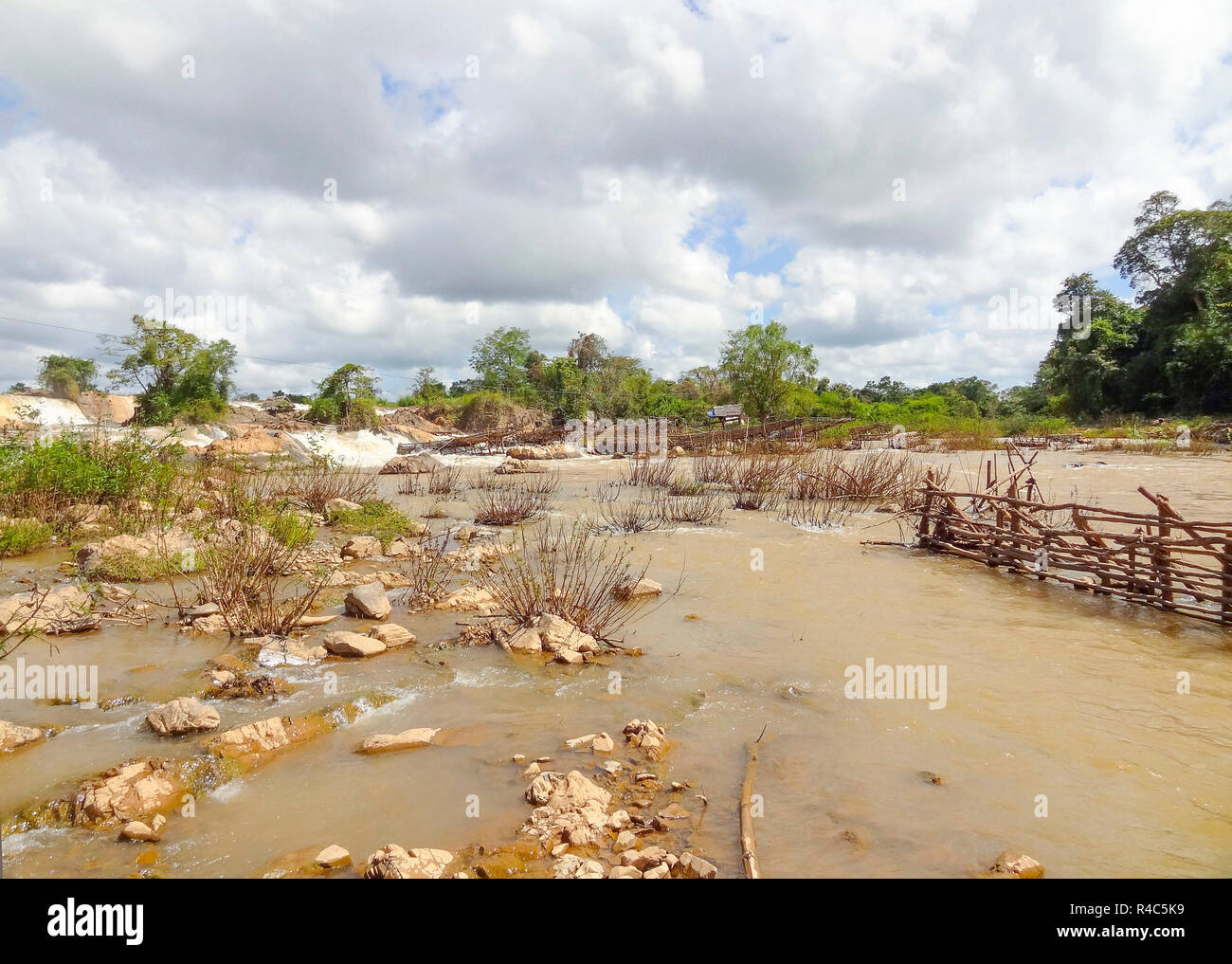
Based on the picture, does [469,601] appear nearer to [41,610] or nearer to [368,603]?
[368,603]

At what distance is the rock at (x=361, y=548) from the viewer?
8992mm

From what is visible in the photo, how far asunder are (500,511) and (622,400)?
2994 centimetres

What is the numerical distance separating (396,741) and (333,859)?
1131mm

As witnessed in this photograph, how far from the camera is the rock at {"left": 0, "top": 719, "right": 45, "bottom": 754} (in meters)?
3.71

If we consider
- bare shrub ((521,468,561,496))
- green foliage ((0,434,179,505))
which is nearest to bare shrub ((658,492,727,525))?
bare shrub ((521,468,561,496))

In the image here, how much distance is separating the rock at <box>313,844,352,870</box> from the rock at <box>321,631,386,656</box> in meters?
2.59

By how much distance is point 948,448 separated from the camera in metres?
29.0

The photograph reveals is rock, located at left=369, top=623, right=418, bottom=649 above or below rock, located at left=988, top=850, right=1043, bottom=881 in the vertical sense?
above

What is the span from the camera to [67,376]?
36.6m

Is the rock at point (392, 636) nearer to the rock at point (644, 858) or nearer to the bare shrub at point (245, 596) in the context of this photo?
the bare shrub at point (245, 596)

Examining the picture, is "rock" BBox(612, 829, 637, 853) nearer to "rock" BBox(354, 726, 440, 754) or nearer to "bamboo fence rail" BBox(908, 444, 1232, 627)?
"rock" BBox(354, 726, 440, 754)

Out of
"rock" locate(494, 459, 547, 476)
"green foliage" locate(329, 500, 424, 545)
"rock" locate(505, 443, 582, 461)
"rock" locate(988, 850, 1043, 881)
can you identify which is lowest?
"rock" locate(988, 850, 1043, 881)

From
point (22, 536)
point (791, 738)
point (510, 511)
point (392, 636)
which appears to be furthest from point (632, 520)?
point (22, 536)
